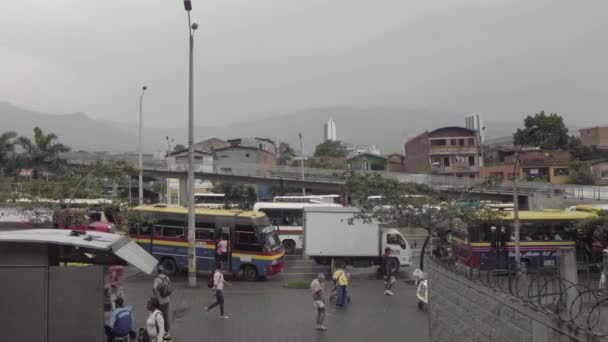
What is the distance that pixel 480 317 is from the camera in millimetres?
8516

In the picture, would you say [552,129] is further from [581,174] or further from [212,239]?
[212,239]

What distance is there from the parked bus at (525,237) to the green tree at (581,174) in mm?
29826

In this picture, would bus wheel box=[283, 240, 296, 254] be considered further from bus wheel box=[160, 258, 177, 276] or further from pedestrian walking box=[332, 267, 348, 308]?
pedestrian walking box=[332, 267, 348, 308]

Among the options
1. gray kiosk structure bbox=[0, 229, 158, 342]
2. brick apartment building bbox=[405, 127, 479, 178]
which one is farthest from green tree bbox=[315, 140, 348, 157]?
gray kiosk structure bbox=[0, 229, 158, 342]

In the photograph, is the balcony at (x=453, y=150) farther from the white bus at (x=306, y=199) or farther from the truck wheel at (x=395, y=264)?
the truck wheel at (x=395, y=264)

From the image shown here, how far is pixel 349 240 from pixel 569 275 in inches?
619

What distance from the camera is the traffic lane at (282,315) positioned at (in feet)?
42.3

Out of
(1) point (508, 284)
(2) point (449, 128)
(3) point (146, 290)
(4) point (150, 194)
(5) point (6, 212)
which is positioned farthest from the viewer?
(4) point (150, 194)

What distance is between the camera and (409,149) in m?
76.0

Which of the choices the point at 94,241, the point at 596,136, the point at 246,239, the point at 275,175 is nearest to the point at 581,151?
the point at 596,136

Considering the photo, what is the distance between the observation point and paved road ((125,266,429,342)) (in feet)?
42.3

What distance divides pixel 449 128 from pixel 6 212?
4871cm

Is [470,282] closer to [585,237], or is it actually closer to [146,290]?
[146,290]

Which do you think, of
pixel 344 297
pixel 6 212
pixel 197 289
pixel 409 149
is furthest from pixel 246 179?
pixel 409 149
